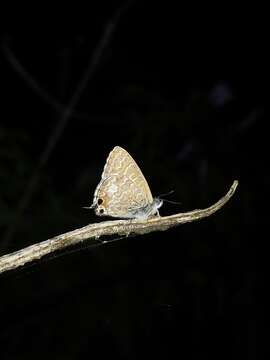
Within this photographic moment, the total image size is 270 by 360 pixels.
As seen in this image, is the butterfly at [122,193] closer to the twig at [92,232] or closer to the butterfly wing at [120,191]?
the butterfly wing at [120,191]

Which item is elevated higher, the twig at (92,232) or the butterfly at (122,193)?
the butterfly at (122,193)

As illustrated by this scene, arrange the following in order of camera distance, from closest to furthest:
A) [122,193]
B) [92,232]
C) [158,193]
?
1. [92,232]
2. [122,193]
3. [158,193]

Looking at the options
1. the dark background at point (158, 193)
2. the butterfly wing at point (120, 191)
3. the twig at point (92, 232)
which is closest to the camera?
the twig at point (92, 232)

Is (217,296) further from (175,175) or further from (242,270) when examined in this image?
(175,175)

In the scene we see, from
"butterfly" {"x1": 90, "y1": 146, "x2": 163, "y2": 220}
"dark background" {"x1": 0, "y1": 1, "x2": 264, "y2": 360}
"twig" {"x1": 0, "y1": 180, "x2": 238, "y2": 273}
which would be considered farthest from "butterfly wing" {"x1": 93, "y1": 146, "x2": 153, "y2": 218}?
"dark background" {"x1": 0, "y1": 1, "x2": 264, "y2": 360}

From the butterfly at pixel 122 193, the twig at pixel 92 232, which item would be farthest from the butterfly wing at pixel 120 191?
the twig at pixel 92 232

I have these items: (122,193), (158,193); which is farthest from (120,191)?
(158,193)

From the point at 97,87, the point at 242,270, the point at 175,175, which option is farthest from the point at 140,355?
the point at 97,87

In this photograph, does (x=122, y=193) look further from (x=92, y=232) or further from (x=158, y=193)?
(x=158, y=193)
